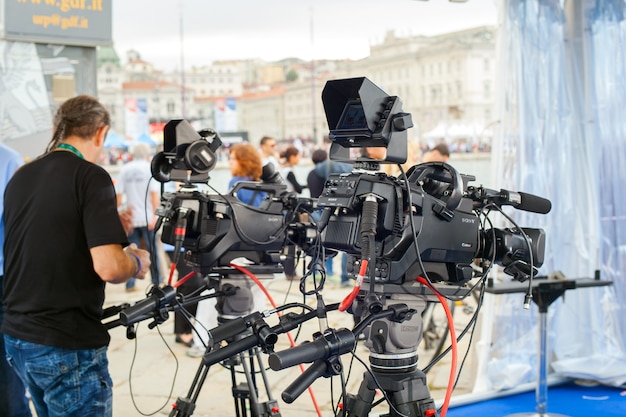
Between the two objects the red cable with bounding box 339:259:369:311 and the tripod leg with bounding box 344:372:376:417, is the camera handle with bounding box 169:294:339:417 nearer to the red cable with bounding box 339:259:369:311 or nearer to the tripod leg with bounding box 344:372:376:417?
the red cable with bounding box 339:259:369:311

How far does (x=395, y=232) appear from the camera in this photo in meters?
2.08

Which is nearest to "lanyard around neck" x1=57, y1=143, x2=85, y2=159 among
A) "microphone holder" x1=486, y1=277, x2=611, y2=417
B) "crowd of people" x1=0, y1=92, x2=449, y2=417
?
"crowd of people" x1=0, y1=92, x2=449, y2=417

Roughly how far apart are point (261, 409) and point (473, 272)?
1.13 metres

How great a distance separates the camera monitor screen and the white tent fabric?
2.65 meters

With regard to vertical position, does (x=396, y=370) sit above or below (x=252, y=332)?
below

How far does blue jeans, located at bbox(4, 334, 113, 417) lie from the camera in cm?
259

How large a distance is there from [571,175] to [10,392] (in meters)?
3.39

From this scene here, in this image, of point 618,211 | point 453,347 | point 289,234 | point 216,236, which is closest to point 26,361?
point 216,236

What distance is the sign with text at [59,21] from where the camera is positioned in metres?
5.58

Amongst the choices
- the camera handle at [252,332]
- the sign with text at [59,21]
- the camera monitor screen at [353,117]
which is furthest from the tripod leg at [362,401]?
the sign with text at [59,21]

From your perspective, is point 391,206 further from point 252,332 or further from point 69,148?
point 69,148

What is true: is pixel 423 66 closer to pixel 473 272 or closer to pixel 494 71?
pixel 494 71

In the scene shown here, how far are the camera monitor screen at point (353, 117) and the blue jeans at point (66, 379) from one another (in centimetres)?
121

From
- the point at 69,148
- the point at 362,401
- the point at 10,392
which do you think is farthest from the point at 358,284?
the point at 10,392
